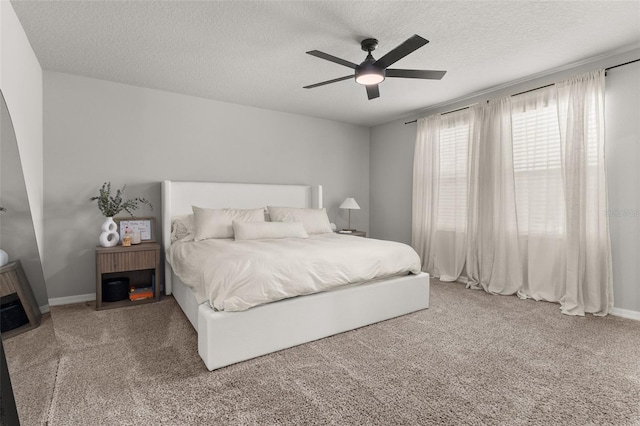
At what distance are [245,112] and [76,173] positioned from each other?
2.18 meters

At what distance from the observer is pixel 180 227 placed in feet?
12.4

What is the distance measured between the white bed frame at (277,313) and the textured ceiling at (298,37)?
1408 millimetres

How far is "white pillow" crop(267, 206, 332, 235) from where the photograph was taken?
4062 mm

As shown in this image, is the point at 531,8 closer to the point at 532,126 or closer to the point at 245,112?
the point at 532,126

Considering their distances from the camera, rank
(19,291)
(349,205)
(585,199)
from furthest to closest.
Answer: (349,205), (585,199), (19,291)

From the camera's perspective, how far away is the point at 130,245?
3.46 meters

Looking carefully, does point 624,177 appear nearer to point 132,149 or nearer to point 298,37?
point 298,37

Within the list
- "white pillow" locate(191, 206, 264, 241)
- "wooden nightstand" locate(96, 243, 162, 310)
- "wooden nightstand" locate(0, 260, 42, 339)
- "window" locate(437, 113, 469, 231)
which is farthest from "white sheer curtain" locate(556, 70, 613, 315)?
"wooden nightstand" locate(96, 243, 162, 310)

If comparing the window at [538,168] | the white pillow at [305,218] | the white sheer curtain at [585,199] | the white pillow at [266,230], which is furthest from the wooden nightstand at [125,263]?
the white sheer curtain at [585,199]

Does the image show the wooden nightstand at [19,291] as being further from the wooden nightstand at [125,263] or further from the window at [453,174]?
the window at [453,174]

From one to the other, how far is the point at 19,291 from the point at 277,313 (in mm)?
1418

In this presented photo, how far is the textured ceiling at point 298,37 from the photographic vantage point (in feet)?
7.46

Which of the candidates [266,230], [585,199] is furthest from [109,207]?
[585,199]

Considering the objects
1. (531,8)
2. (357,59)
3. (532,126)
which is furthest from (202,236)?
(532,126)
